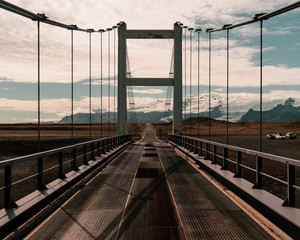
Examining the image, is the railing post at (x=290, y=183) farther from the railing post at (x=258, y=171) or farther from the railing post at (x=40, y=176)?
the railing post at (x=40, y=176)

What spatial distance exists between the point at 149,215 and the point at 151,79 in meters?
26.4

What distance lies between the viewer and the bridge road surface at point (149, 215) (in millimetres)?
5160

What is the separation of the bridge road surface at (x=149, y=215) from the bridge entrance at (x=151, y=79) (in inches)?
865

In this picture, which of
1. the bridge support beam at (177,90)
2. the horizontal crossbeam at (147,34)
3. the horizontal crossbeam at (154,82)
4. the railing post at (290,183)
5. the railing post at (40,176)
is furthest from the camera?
the horizontal crossbeam at (147,34)

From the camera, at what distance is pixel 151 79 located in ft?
105

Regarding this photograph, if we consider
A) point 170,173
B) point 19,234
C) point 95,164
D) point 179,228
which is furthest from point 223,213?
point 95,164

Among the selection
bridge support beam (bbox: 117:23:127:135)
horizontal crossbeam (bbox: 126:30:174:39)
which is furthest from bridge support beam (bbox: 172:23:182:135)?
bridge support beam (bbox: 117:23:127:135)

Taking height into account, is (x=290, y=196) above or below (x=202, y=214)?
above

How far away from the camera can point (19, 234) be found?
509cm

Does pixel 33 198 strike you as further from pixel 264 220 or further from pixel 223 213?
pixel 264 220

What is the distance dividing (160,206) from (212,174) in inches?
179

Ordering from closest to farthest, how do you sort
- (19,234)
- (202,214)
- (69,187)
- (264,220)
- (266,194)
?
1. (19,234)
2. (264,220)
3. (202,214)
4. (266,194)
5. (69,187)

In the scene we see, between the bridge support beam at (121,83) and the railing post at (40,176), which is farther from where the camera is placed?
the bridge support beam at (121,83)

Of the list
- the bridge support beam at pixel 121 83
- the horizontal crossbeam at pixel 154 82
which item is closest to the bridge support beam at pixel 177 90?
the horizontal crossbeam at pixel 154 82
